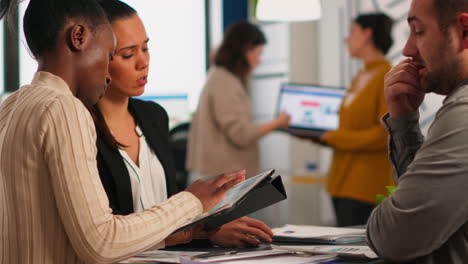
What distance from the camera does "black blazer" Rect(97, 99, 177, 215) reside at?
1.84 metres

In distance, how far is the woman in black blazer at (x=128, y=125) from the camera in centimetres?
185

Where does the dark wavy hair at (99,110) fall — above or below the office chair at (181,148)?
above

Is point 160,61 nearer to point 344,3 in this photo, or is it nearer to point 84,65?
point 344,3

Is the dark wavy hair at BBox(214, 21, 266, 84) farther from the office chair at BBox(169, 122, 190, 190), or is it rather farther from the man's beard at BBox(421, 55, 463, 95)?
Answer: the man's beard at BBox(421, 55, 463, 95)

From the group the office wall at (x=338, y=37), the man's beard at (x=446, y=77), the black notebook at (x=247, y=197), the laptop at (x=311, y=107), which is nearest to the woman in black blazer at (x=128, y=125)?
the black notebook at (x=247, y=197)

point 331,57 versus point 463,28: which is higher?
point 463,28

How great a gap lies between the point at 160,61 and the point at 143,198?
494cm

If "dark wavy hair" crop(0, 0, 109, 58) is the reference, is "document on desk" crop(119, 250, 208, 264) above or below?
below

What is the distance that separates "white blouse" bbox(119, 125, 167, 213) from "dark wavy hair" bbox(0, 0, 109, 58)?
576 millimetres

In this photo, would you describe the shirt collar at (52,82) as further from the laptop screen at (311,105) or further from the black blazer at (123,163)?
the laptop screen at (311,105)

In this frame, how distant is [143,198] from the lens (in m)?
1.92

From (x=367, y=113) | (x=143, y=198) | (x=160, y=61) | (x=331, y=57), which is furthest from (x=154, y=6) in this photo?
(x=143, y=198)

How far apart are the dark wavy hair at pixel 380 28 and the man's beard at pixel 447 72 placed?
8.80 ft

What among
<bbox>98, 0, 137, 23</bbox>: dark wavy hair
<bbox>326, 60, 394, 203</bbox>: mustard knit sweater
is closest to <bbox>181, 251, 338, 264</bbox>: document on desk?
<bbox>98, 0, 137, 23</bbox>: dark wavy hair
